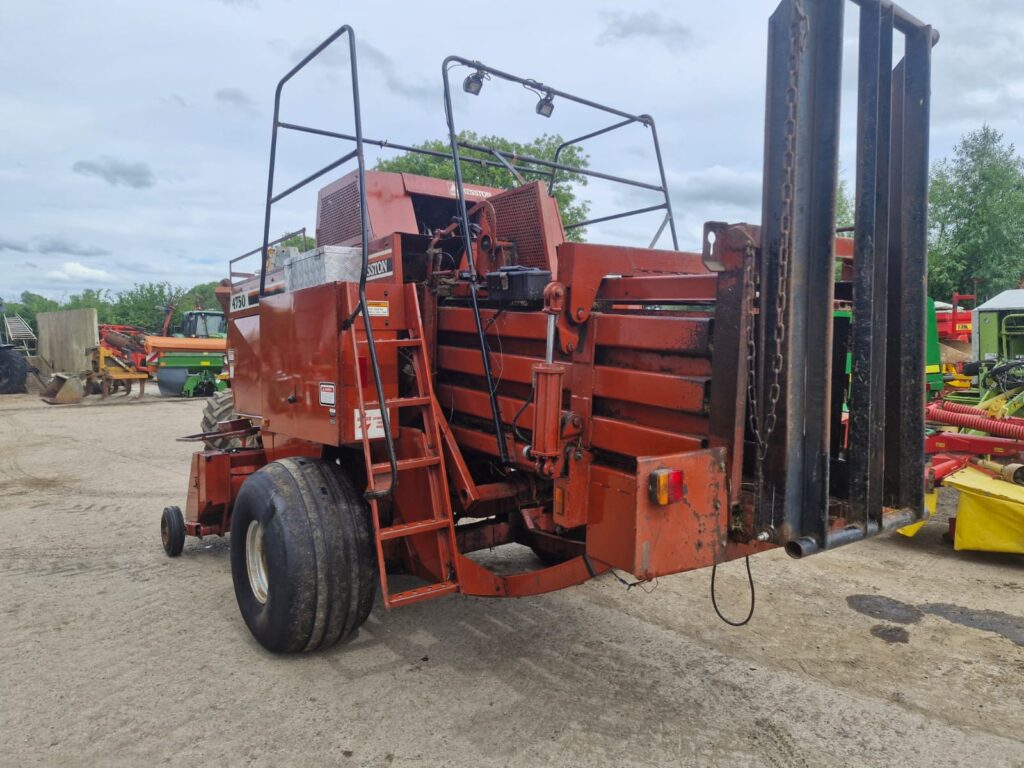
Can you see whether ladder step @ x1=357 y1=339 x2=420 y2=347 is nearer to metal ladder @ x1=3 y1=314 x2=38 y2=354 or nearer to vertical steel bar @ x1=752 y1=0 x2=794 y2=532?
vertical steel bar @ x1=752 y1=0 x2=794 y2=532

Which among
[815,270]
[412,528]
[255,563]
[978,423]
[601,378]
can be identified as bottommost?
[255,563]

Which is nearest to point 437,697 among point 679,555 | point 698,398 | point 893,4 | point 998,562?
point 679,555

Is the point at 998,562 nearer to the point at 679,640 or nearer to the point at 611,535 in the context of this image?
the point at 679,640

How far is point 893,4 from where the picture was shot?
8.70ft

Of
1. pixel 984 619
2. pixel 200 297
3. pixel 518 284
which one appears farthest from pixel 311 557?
pixel 200 297

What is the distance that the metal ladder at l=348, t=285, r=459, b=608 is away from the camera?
10.9ft

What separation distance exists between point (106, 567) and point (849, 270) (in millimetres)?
5245

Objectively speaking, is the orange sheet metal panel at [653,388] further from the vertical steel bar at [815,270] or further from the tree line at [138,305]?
the tree line at [138,305]

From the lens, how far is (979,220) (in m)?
23.5

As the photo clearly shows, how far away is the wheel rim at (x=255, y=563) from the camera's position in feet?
12.8

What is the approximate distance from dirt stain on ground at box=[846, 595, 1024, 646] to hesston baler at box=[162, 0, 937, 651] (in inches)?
64.2

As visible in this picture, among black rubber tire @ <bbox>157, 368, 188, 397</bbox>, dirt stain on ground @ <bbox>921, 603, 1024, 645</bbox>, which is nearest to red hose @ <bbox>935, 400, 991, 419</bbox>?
dirt stain on ground @ <bbox>921, 603, 1024, 645</bbox>

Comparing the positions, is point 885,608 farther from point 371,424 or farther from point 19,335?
point 19,335

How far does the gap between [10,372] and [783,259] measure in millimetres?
23555
